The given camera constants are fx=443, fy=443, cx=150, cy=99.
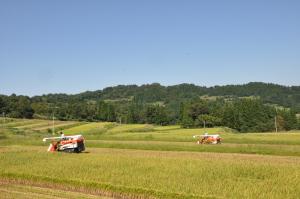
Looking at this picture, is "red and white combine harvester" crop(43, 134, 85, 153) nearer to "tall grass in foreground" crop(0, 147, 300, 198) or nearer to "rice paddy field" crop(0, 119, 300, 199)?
"rice paddy field" crop(0, 119, 300, 199)

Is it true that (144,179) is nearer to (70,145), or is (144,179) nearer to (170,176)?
(170,176)

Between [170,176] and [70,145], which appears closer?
[170,176]

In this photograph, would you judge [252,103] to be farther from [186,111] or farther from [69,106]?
[69,106]

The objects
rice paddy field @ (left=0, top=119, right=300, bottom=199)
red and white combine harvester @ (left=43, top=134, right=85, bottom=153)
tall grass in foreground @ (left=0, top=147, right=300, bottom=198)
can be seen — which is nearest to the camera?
tall grass in foreground @ (left=0, top=147, right=300, bottom=198)

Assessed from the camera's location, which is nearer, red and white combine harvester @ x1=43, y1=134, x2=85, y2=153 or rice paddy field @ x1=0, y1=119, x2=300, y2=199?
rice paddy field @ x1=0, y1=119, x2=300, y2=199

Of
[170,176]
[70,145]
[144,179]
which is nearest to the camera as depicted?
[144,179]

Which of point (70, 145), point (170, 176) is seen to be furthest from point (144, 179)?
point (70, 145)

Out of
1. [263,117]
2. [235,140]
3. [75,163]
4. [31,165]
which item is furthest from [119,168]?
[263,117]

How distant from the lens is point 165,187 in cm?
2139

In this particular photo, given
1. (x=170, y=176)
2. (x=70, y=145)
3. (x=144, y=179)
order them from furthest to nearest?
(x=70, y=145) < (x=170, y=176) < (x=144, y=179)

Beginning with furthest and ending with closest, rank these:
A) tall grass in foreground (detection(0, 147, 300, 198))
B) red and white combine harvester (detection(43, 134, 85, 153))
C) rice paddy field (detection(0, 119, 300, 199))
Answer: red and white combine harvester (detection(43, 134, 85, 153)), rice paddy field (detection(0, 119, 300, 199)), tall grass in foreground (detection(0, 147, 300, 198))

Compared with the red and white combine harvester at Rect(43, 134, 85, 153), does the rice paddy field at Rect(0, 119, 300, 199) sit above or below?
below

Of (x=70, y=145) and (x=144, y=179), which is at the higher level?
(x=70, y=145)

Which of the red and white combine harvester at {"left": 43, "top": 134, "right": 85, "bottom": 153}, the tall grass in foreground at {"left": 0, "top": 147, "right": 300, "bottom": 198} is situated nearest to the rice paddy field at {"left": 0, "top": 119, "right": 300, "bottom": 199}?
the tall grass in foreground at {"left": 0, "top": 147, "right": 300, "bottom": 198}
